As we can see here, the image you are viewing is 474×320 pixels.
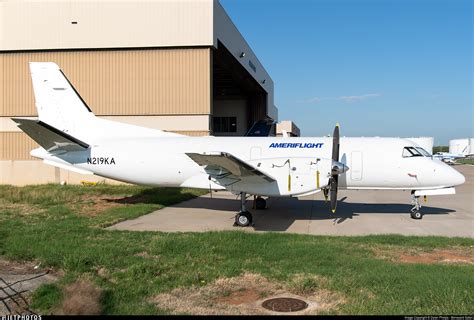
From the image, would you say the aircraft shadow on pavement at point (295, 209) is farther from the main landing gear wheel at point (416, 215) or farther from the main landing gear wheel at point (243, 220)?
the main landing gear wheel at point (416, 215)

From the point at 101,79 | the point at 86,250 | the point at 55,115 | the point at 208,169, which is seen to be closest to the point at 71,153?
the point at 55,115

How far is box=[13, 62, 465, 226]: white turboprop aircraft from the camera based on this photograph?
1299 cm

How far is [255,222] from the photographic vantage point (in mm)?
13891

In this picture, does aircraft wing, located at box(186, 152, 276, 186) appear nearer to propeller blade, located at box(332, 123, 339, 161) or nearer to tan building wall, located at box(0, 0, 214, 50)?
propeller blade, located at box(332, 123, 339, 161)

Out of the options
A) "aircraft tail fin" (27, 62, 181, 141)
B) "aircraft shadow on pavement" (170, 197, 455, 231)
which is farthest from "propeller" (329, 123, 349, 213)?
"aircraft tail fin" (27, 62, 181, 141)

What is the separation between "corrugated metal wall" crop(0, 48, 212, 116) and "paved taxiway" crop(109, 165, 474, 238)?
25.0ft

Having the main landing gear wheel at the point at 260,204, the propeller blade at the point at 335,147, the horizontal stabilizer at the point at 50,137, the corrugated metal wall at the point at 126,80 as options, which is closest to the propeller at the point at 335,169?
the propeller blade at the point at 335,147

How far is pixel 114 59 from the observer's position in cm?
2550

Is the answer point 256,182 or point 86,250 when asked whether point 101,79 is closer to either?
point 256,182

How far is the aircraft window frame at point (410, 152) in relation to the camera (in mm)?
14379

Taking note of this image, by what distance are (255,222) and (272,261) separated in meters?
5.03

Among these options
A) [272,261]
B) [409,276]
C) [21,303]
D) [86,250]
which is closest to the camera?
[21,303]

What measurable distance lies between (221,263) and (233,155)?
232 inches

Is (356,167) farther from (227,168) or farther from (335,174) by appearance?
(227,168)
